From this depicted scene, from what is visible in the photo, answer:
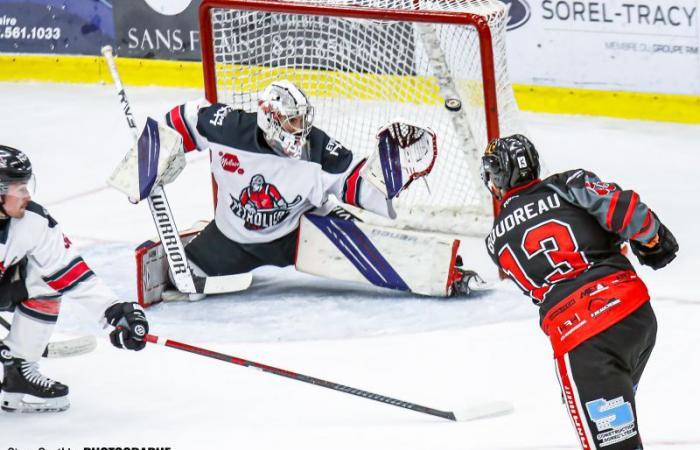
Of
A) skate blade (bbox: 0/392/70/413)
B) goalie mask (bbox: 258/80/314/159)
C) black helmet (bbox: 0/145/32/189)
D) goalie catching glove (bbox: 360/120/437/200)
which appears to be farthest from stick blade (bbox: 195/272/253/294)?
black helmet (bbox: 0/145/32/189)

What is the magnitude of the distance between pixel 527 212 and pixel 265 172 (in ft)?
6.23

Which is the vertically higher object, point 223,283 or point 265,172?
point 265,172

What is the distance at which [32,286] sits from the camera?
4262 millimetres

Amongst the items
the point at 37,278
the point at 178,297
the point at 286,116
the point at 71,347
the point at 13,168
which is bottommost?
the point at 178,297

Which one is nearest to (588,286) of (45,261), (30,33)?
(45,261)

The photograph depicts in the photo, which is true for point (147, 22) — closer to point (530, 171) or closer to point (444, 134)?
point (444, 134)

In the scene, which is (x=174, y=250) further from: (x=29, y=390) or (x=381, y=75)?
(x=381, y=75)

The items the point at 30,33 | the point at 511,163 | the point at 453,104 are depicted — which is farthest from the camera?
the point at 30,33

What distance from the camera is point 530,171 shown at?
364cm

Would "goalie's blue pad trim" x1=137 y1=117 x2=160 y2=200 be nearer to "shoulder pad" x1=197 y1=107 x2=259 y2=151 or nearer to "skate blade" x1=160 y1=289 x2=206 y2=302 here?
"shoulder pad" x1=197 y1=107 x2=259 y2=151

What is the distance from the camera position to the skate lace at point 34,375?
4387mm

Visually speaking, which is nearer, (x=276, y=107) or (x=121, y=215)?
(x=276, y=107)

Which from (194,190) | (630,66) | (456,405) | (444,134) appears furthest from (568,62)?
(456,405)

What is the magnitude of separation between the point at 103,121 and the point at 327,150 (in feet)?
10.2
